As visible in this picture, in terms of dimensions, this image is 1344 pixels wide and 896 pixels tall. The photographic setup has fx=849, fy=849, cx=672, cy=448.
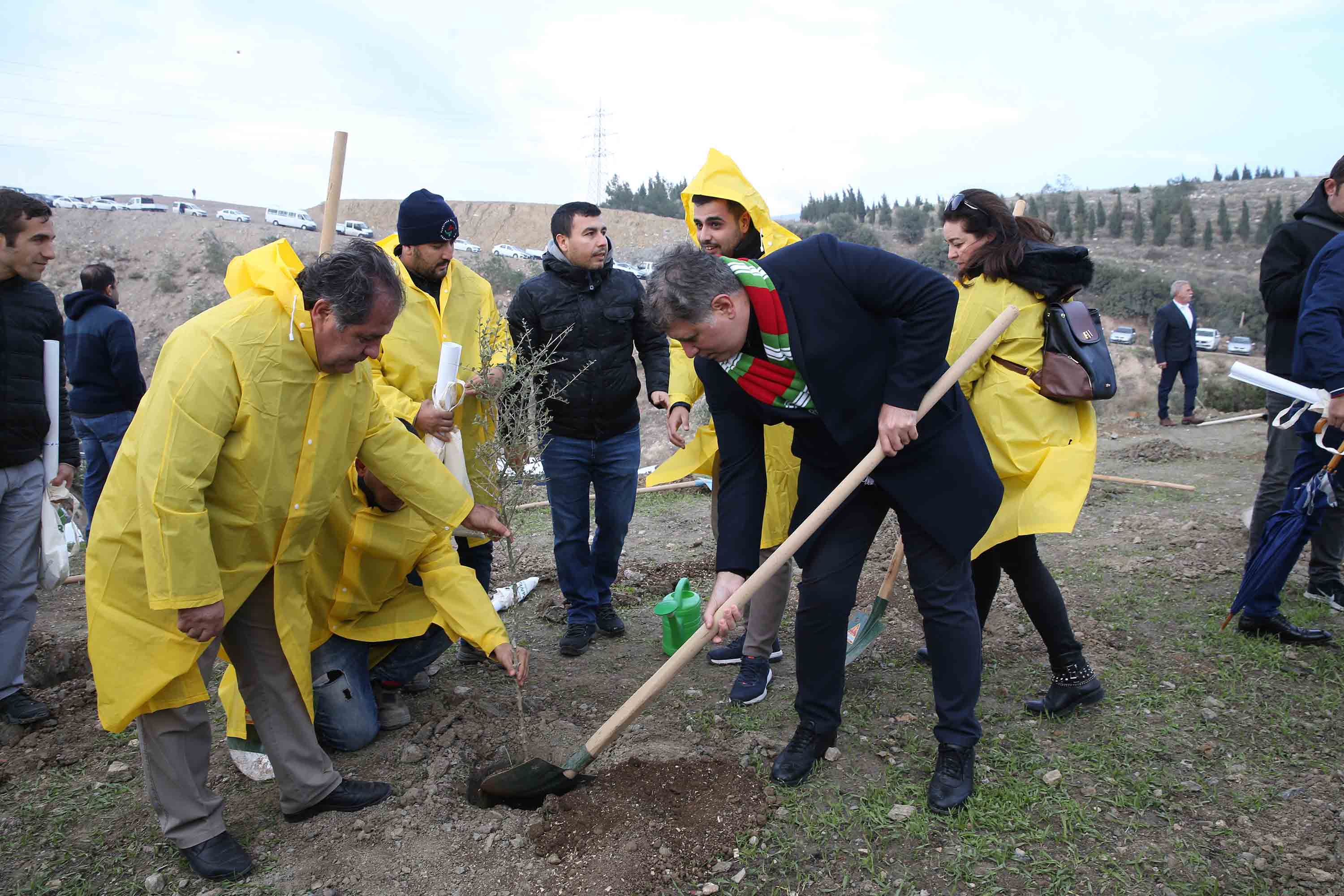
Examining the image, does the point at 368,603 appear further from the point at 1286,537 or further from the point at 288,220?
the point at 288,220

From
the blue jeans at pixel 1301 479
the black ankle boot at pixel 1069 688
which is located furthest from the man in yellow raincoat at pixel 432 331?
the blue jeans at pixel 1301 479

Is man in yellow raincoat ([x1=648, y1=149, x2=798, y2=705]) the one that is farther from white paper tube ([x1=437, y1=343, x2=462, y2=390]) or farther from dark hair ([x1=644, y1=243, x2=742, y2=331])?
dark hair ([x1=644, y1=243, x2=742, y2=331])

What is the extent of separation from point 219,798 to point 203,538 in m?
0.86

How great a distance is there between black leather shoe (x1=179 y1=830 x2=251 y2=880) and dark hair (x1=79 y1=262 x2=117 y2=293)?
4.59 meters

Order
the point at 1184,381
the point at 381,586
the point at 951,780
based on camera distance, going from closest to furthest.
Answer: the point at 951,780
the point at 381,586
the point at 1184,381

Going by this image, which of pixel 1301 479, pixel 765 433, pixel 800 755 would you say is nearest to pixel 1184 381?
pixel 1301 479

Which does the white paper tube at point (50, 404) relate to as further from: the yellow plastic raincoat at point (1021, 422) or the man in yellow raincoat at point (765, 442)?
the yellow plastic raincoat at point (1021, 422)

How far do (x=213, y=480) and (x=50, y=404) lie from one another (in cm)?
183

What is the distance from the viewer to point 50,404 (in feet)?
11.9

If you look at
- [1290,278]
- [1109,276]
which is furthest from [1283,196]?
[1290,278]

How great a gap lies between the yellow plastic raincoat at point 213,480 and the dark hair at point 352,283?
3.0 inches

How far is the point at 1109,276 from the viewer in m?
30.4

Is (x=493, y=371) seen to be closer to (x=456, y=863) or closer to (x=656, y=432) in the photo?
(x=456, y=863)

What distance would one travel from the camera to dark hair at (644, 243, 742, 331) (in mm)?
2318
